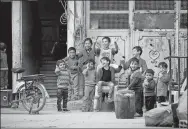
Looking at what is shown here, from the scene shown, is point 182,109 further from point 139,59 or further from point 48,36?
point 48,36

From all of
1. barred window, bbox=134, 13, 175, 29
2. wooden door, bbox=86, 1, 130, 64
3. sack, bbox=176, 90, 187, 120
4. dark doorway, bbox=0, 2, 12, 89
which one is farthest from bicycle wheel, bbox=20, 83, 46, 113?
dark doorway, bbox=0, 2, 12, 89

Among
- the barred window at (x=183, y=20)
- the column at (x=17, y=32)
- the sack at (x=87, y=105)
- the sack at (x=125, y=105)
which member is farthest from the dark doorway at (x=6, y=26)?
the sack at (x=125, y=105)

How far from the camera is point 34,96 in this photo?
455 inches

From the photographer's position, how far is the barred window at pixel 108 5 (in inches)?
553

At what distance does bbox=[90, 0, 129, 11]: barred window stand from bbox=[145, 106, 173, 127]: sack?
18.8 feet

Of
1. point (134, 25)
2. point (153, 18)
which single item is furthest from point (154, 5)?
point (134, 25)

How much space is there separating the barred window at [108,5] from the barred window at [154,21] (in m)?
0.51

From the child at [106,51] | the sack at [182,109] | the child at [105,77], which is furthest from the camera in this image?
the child at [106,51]

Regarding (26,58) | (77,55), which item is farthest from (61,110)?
(26,58)

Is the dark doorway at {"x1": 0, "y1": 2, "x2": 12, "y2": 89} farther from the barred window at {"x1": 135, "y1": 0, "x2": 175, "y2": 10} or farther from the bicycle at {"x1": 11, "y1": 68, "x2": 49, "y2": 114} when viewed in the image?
the bicycle at {"x1": 11, "y1": 68, "x2": 49, "y2": 114}

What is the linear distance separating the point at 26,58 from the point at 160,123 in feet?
23.1

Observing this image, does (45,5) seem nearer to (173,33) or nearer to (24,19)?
(24,19)

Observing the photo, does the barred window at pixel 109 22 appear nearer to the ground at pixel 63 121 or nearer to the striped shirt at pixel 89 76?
the striped shirt at pixel 89 76

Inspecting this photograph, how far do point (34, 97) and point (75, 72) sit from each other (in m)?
1.95
